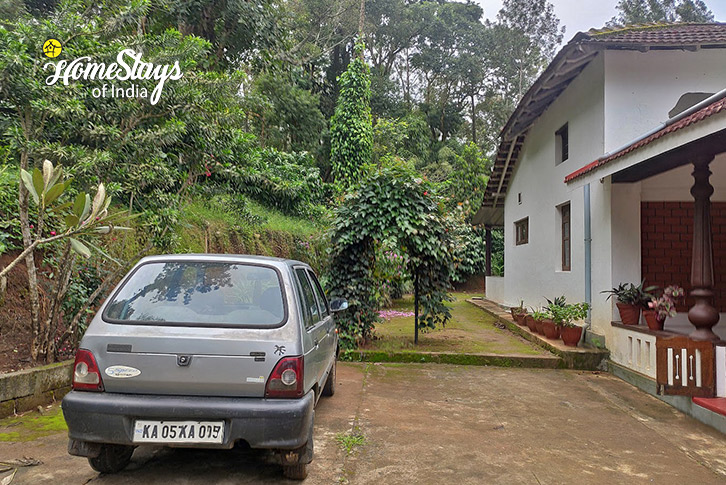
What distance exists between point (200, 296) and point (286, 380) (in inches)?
34.2

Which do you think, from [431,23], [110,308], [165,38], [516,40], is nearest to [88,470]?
[110,308]

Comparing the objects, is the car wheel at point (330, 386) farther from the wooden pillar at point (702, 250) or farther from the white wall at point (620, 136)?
the white wall at point (620, 136)

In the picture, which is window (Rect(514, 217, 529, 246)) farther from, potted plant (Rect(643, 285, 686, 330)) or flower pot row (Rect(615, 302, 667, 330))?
potted plant (Rect(643, 285, 686, 330))

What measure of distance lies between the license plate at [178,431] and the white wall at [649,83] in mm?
6843

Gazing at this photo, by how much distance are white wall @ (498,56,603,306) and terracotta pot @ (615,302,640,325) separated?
136 centimetres

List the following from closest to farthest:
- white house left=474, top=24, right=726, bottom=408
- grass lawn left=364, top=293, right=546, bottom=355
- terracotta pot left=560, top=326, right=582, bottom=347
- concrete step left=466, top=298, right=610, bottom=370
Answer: white house left=474, top=24, right=726, bottom=408, concrete step left=466, top=298, right=610, bottom=370, terracotta pot left=560, top=326, right=582, bottom=347, grass lawn left=364, top=293, right=546, bottom=355

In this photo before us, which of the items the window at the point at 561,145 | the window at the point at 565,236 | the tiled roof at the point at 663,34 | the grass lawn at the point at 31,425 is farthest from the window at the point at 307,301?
the window at the point at 561,145

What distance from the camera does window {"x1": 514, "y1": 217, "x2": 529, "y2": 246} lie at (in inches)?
485

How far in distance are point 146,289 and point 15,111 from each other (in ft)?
12.4

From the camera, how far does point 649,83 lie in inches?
285

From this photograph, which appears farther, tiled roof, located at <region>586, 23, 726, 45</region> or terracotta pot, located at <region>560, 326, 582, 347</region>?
terracotta pot, located at <region>560, 326, 582, 347</region>

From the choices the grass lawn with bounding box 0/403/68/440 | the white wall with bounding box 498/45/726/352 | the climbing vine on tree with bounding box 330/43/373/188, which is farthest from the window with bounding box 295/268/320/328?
the climbing vine on tree with bounding box 330/43/373/188

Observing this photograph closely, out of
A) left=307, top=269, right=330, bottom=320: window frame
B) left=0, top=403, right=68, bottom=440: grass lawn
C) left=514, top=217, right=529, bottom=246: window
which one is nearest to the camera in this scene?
left=0, top=403, right=68, bottom=440: grass lawn

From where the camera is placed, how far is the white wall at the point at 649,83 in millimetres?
7223
